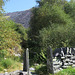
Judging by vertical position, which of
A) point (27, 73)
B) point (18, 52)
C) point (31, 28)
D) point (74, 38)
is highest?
point (31, 28)

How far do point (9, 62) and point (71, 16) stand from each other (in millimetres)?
10062

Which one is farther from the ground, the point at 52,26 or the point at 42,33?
the point at 52,26

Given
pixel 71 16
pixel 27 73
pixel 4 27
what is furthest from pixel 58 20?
pixel 27 73

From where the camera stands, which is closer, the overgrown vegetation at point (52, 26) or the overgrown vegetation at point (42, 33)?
the overgrown vegetation at point (42, 33)

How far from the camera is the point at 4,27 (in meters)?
7.56

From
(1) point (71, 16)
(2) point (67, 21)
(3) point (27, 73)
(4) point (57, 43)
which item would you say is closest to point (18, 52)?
(4) point (57, 43)

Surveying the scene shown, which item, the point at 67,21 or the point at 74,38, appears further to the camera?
the point at 67,21

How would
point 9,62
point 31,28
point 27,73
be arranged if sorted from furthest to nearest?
point 31,28, point 9,62, point 27,73

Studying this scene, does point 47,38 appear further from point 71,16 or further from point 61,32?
point 71,16

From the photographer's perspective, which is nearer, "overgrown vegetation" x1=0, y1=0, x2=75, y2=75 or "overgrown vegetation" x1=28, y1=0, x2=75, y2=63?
"overgrown vegetation" x1=0, y1=0, x2=75, y2=75

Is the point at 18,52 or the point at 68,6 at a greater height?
the point at 68,6

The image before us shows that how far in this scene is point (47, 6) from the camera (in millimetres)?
14695


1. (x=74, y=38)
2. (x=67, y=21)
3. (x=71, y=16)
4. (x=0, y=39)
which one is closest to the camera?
(x=0, y=39)

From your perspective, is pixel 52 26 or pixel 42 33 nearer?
pixel 42 33
